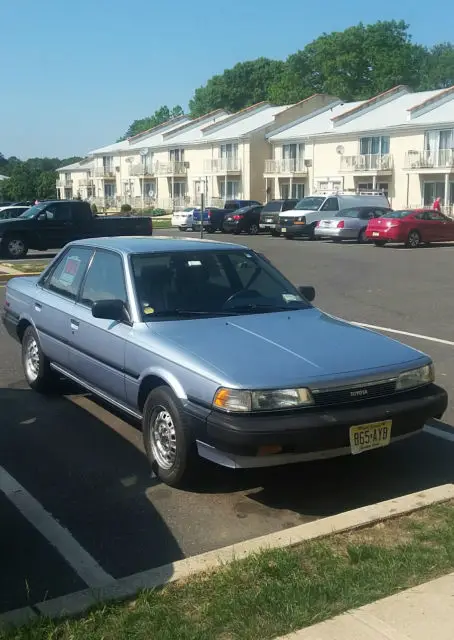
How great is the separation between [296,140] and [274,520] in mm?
49643

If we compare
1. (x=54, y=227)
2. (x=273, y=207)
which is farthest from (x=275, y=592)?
(x=273, y=207)

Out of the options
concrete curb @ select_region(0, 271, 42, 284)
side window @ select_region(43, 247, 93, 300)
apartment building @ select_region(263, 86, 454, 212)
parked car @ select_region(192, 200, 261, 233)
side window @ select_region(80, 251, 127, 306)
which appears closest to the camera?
side window @ select_region(80, 251, 127, 306)

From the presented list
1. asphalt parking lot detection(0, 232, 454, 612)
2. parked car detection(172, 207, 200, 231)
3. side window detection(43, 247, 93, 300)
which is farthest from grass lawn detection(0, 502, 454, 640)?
parked car detection(172, 207, 200, 231)

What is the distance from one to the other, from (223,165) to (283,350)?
177 ft

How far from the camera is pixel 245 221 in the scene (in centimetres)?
3597

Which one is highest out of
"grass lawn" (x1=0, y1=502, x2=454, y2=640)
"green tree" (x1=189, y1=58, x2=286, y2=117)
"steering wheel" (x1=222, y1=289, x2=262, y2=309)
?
"green tree" (x1=189, y1=58, x2=286, y2=117)

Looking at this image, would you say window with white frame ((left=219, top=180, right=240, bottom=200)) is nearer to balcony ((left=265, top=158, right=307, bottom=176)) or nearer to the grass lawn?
balcony ((left=265, top=158, right=307, bottom=176))

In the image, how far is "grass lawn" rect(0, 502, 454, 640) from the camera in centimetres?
311

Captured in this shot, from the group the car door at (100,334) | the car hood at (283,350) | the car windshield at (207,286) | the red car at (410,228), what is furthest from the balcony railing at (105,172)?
the car hood at (283,350)

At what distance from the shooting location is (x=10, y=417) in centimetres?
645

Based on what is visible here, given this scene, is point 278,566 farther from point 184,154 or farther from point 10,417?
point 184,154

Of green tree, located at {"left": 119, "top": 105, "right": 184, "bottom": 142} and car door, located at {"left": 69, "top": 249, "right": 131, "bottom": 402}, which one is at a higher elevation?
green tree, located at {"left": 119, "top": 105, "right": 184, "bottom": 142}

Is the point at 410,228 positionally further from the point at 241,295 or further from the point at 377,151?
the point at 241,295

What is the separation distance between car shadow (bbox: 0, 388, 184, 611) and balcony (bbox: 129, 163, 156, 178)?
6096 centimetres
